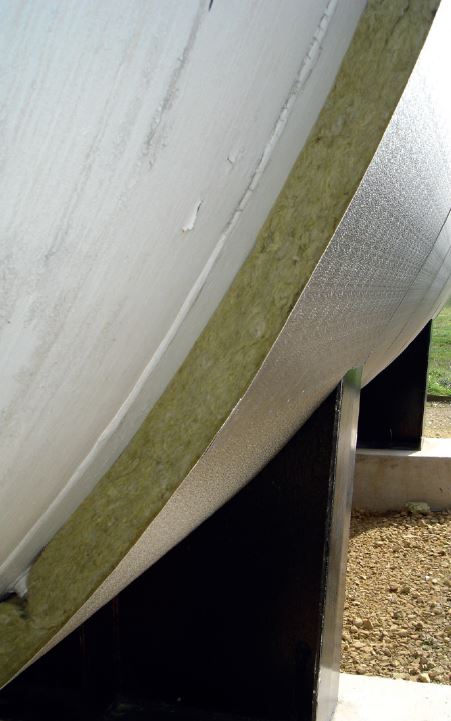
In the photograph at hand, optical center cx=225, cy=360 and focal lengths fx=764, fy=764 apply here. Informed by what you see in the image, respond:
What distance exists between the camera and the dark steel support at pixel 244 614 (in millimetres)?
1835

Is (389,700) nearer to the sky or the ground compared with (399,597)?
nearer to the ground

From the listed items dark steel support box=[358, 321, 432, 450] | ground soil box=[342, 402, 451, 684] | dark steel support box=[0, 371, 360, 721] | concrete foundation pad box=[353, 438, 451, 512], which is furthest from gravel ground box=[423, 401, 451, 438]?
dark steel support box=[0, 371, 360, 721]

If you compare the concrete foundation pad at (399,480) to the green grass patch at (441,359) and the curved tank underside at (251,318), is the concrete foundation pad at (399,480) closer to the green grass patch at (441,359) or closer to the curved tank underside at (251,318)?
the green grass patch at (441,359)

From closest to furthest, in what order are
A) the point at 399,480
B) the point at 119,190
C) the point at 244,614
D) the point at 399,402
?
1. the point at 119,190
2. the point at 244,614
3. the point at 399,480
4. the point at 399,402

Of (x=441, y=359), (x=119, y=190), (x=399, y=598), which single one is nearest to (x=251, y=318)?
(x=119, y=190)

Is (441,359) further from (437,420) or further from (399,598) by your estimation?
(399,598)

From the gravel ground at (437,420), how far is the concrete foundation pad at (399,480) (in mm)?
1494

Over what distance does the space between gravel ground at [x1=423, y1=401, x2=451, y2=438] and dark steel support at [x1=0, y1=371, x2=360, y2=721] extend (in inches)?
184

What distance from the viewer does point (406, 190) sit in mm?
1032

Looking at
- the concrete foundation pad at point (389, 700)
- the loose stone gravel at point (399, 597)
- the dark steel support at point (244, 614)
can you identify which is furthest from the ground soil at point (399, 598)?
the dark steel support at point (244, 614)

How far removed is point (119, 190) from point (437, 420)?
7.24 meters

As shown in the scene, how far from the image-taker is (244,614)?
1.92 meters

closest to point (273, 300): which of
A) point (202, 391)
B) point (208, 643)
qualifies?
point (202, 391)

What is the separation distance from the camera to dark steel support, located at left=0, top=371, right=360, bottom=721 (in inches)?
72.2
